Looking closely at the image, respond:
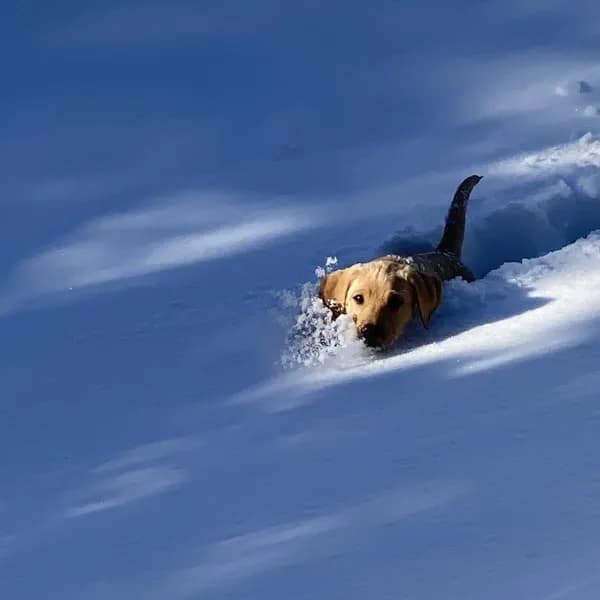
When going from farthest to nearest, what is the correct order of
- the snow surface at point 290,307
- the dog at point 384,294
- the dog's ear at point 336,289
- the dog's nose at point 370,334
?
the dog's ear at point 336,289, the dog at point 384,294, the dog's nose at point 370,334, the snow surface at point 290,307

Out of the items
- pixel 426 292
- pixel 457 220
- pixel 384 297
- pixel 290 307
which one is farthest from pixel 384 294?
pixel 457 220

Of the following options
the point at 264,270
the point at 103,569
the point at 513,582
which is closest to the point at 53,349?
the point at 264,270

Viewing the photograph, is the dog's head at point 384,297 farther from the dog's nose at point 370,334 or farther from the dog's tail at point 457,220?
the dog's tail at point 457,220

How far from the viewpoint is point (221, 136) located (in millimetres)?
5508

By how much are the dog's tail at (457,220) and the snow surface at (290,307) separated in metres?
0.19

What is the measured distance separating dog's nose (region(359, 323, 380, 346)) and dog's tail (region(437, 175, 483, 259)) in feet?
2.47

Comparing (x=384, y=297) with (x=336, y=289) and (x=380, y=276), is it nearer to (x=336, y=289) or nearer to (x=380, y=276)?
(x=380, y=276)

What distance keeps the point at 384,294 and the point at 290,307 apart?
1.04ft

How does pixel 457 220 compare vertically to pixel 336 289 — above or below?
above

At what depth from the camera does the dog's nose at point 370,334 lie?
3.90 m

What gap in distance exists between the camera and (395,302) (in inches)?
161

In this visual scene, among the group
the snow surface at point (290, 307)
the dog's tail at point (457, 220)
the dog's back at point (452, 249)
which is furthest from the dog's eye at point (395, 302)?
the dog's tail at point (457, 220)

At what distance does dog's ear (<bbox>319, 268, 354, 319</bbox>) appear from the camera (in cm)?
419

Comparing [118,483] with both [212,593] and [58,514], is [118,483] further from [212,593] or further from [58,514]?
[212,593]
